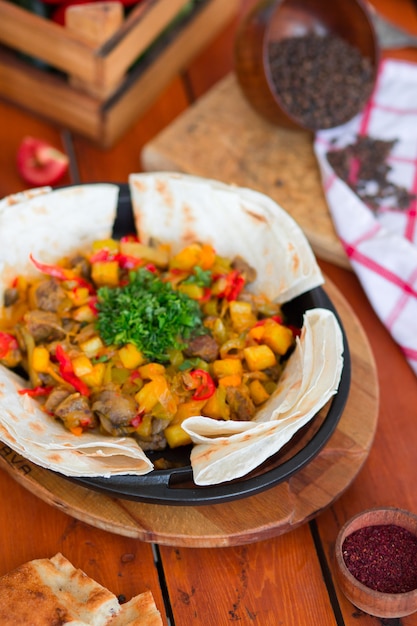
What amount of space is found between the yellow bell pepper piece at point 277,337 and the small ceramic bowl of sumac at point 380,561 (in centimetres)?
53

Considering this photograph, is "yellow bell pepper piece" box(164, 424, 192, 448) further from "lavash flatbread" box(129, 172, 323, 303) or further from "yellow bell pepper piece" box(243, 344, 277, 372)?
"lavash flatbread" box(129, 172, 323, 303)

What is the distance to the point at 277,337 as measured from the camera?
2377 millimetres

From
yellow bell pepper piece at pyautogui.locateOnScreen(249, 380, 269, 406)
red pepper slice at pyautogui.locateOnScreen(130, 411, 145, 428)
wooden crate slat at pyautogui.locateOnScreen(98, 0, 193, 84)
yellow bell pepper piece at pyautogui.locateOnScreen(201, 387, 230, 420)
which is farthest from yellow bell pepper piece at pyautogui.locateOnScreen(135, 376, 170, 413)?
wooden crate slat at pyautogui.locateOnScreen(98, 0, 193, 84)

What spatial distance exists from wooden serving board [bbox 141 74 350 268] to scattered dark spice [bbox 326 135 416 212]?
0.11 metres

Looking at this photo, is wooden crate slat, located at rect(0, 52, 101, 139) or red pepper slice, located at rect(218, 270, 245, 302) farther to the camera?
wooden crate slat, located at rect(0, 52, 101, 139)

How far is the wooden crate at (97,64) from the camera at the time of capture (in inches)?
119

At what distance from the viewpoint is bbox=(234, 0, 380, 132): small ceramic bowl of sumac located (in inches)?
124

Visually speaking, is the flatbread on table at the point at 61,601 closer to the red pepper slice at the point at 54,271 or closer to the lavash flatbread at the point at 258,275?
the lavash flatbread at the point at 258,275

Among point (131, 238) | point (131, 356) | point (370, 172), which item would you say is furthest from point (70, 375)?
point (370, 172)

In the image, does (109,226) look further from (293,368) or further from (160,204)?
(293,368)

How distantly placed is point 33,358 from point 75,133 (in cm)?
138

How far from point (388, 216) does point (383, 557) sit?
4.71 ft

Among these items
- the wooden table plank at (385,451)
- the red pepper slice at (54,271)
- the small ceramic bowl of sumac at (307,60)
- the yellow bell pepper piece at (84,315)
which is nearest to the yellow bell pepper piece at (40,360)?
the yellow bell pepper piece at (84,315)

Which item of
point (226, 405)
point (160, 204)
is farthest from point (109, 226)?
point (226, 405)
